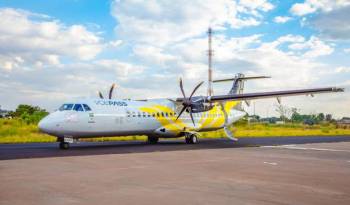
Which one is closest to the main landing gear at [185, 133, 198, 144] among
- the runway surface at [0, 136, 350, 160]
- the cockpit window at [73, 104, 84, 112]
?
the runway surface at [0, 136, 350, 160]

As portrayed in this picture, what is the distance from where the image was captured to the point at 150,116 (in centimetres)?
2639

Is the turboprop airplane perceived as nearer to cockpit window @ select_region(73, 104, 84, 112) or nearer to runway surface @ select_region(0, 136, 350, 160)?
cockpit window @ select_region(73, 104, 84, 112)

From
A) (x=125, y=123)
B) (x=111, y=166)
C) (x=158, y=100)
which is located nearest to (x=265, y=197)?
(x=111, y=166)

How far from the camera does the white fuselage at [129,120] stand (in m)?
20.3

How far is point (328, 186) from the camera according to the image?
8875mm

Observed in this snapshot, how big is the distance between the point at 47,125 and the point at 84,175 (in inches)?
384

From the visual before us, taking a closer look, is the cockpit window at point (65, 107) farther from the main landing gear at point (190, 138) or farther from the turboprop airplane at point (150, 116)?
the main landing gear at point (190, 138)

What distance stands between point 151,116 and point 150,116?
101 millimetres

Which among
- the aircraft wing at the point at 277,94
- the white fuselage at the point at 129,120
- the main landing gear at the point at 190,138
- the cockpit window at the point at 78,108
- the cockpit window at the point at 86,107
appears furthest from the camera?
the main landing gear at the point at 190,138

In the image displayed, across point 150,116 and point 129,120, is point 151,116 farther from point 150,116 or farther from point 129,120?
point 129,120

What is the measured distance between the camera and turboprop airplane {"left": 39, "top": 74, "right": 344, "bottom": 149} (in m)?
20.6

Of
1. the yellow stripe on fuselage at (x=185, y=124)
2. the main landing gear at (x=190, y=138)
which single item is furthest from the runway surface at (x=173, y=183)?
the main landing gear at (x=190, y=138)

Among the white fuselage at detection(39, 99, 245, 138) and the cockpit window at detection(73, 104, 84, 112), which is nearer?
the white fuselage at detection(39, 99, 245, 138)

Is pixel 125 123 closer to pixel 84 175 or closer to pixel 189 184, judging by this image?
pixel 84 175
